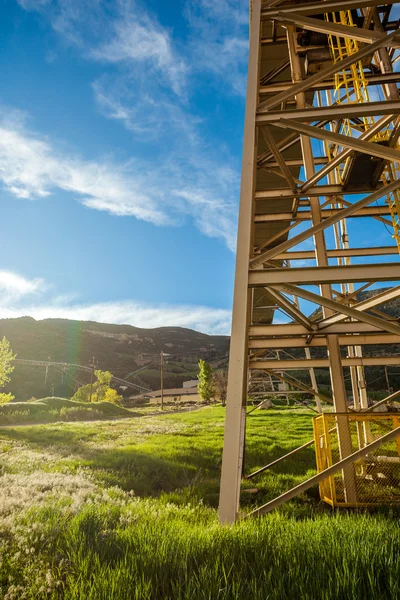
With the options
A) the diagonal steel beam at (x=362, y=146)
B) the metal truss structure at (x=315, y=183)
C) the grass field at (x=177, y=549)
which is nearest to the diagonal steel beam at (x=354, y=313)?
the metal truss structure at (x=315, y=183)

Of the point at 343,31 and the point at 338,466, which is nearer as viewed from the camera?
the point at 338,466

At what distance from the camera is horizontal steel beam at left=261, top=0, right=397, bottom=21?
5.65m

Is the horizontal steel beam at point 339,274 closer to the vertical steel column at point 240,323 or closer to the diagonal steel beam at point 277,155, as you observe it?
the vertical steel column at point 240,323

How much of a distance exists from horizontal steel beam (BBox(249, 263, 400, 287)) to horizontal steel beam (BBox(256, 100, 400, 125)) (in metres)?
2.06

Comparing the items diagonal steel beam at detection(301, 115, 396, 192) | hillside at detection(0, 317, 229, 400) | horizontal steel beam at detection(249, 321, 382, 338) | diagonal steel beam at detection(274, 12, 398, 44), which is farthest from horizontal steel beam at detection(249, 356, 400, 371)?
hillside at detection(0, 317, 229, 400)

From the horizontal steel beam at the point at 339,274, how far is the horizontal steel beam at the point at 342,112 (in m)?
2.06

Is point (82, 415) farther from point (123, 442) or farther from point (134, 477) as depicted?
point (134, 477)

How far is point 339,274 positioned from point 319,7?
423cm

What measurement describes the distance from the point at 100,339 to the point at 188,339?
43.4 metres

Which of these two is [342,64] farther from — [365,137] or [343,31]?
[365,137]

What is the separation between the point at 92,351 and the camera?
156875mm

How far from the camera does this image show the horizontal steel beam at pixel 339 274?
4.71 meters

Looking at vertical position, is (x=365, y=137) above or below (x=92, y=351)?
below

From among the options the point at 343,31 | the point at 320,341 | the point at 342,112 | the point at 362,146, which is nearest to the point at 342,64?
the point at 343,31
